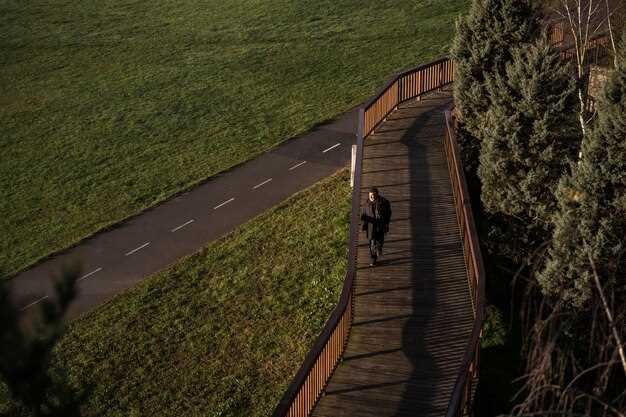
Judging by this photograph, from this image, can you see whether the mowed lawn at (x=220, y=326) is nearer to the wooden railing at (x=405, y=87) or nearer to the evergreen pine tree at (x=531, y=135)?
the wooden railing at (x=405, y=87)

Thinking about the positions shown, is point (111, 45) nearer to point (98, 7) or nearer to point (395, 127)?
point (98, 7)

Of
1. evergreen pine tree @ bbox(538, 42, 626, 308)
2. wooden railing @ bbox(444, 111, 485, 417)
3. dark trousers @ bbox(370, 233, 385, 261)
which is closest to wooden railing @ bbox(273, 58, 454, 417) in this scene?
dark trousers @ bbox(370, 233, 385, 261)

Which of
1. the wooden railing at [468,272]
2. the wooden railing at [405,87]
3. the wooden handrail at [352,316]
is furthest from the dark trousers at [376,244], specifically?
the wooden railing at [405,87]

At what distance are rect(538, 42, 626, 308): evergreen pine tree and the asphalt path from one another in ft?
30.7

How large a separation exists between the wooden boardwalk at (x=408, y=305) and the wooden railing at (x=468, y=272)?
26cm

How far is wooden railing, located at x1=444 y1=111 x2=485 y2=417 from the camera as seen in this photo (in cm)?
1150

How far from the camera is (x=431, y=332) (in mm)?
13969

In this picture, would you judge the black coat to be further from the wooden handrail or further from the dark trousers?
the wooden handrail

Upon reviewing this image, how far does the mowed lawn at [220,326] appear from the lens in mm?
15320

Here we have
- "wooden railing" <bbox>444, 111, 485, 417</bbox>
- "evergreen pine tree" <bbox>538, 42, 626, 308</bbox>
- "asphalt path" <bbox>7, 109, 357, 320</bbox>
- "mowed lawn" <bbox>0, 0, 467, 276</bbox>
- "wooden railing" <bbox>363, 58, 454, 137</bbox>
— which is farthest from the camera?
"mowed lawn" <bbox>0, 0, 467, 276</bbox>

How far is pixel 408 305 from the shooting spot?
1468cm

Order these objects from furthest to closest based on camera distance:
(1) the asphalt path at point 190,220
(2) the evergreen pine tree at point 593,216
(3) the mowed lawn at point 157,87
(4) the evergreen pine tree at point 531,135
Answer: (3) the mowed lawn at point 157,87
(1) the asphalt path at point 190,220
(4) the evergreen pine tree at point 531,135
(2) the evergreen pine tree at point 593,216

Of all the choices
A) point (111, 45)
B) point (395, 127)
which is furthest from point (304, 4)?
point (395, 127)

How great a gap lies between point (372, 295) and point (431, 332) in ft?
4.87
